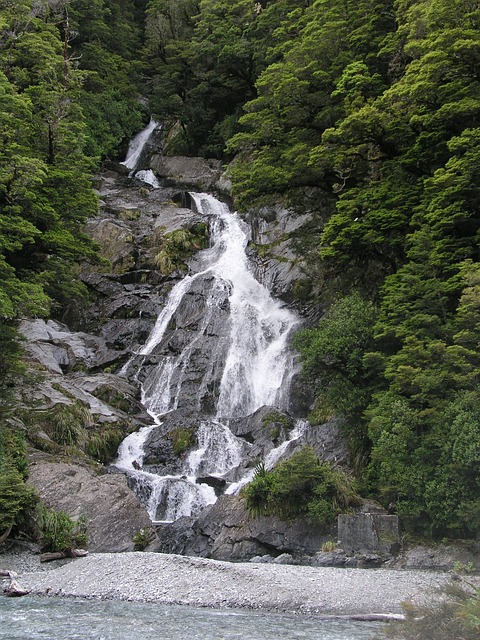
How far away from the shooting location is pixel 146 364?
84.2 ft

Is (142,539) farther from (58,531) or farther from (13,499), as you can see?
(13,499)

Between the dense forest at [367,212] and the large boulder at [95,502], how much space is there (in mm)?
807

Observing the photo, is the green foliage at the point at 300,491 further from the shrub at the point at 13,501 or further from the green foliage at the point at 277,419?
the shrub at the point at 13,501

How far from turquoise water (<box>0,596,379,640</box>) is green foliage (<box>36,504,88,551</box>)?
333 centimetres

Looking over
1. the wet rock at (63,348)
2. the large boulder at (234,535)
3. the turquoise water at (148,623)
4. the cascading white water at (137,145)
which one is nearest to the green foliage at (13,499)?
the large boulder at (234,535)

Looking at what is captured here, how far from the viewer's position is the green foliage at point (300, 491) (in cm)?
1530


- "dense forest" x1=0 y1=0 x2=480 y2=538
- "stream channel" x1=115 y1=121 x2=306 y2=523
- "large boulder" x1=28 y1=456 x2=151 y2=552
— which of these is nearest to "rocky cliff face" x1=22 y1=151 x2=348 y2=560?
"large boulder" x1=28 y1=456 x2=151 y2=552

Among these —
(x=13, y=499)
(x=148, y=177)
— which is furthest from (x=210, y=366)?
(x=148, y=177)

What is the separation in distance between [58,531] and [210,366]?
11.5m

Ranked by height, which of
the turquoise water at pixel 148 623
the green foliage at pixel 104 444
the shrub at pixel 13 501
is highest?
the green foliage at pixel 104 444

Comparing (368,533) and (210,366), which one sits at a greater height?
(210,366)

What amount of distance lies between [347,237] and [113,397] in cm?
1008

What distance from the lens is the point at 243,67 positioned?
40.2m

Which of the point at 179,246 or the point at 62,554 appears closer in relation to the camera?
the point at 62,554
